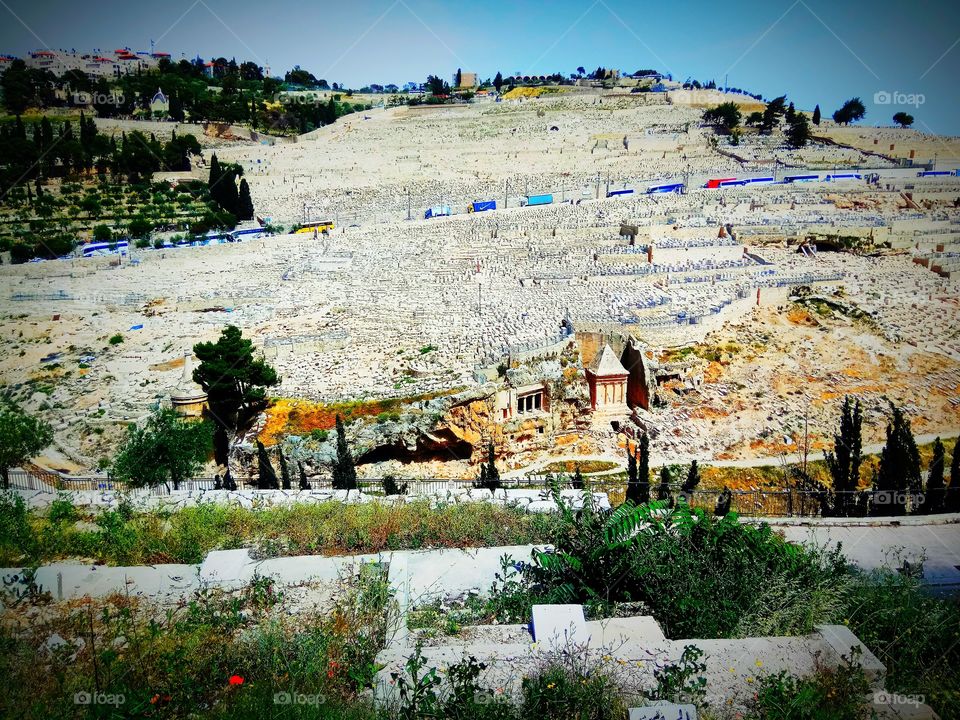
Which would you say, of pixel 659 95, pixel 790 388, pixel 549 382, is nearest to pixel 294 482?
pixel 549 382

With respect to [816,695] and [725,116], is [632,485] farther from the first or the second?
[725,116]

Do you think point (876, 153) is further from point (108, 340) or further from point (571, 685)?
point (571, 685)

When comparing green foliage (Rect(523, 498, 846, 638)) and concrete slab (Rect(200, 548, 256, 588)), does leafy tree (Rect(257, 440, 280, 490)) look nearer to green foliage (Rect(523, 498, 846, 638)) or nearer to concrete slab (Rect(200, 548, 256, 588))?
concrete slab (Rect(200, 548, 256, 588))

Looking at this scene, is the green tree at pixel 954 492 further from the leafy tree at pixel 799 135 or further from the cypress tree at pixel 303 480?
the leafy tree at pixel 799 135

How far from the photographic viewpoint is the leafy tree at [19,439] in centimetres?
973

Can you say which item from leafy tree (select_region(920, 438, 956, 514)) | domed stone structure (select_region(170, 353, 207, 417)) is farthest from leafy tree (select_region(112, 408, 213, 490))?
leafy tree (select_region(920, 438, 956, 514))

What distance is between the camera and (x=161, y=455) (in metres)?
10.3

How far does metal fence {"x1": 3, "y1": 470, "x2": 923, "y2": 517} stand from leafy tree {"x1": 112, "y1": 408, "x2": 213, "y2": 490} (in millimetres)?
239

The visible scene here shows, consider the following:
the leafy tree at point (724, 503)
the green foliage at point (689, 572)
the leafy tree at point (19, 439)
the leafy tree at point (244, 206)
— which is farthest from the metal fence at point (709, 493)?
the leafy tree at point (244, 206)

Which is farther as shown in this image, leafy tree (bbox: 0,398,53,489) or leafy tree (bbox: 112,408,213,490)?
leafy tree (bbox: 112,408,213,490)

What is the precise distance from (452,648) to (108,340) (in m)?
14.9

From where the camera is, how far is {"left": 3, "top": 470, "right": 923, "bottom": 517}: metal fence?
9.38m

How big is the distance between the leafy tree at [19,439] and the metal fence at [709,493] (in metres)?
0.42

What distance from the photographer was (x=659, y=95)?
52031 mm
